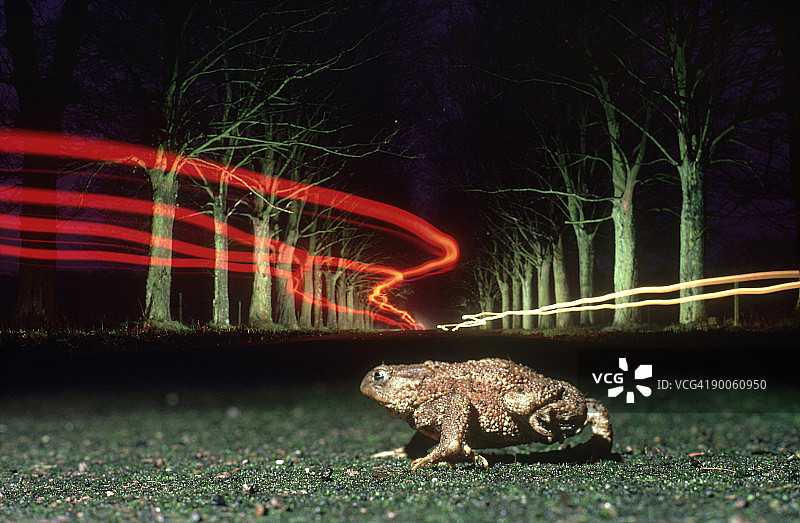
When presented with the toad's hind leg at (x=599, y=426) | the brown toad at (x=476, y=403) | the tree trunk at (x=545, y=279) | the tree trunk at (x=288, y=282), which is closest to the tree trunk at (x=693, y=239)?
the toad's hind leg at (x=599, y=426)

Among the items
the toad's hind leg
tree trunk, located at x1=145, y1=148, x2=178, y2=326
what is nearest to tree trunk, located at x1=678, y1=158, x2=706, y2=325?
the toad's hind leg

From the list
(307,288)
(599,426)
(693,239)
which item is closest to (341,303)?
(307,288)

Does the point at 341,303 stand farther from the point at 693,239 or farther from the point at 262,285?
the point at 693,239

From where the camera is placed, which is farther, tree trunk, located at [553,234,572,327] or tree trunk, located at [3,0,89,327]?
tree trunk, located at [553,234,572,327]

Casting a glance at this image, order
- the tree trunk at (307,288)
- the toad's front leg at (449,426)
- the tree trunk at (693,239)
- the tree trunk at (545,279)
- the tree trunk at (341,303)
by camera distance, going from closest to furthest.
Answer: the toad's front leg at (449,426) < the tree trunk at (693,239) < the tree trunk at (545,279) < the tree trunk at (307,288) < the tree trunk at (341,303)

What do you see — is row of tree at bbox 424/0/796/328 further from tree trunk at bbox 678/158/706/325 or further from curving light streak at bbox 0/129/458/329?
curving light streak at bbox 0/129/458/329

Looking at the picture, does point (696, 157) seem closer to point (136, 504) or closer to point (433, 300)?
point (136, 504)

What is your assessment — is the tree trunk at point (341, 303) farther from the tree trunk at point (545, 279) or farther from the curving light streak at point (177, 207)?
the tree trunk at point (545, 279)

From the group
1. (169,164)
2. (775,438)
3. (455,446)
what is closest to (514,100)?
(169,164)
